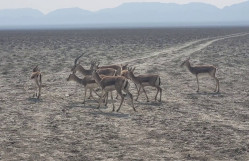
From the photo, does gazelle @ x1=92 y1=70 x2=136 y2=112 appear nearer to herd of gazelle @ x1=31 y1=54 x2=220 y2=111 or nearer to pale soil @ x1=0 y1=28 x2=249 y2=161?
herd of gazelle @ x1=31 y1=54 x2=220 y2=111

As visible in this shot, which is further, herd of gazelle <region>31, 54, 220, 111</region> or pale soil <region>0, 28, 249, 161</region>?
herd of gazelle <region>31, 54, 220, 111</region>

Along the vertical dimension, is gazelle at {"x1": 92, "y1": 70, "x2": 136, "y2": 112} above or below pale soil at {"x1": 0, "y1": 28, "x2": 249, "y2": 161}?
above

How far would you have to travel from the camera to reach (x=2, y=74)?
23.6m

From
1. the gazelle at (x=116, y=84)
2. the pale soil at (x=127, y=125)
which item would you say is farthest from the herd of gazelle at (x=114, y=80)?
the pale soil at (x=127, y=125)

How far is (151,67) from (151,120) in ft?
45.8

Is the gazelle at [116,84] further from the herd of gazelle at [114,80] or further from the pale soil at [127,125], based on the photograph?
the pale soil at [127,125]

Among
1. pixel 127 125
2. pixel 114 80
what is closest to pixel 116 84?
pixel 114 80

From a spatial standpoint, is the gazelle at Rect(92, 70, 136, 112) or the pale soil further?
the gazelle at Rect(92, 70, 136, 112)

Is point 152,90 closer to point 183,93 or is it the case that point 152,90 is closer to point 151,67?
point 183,93

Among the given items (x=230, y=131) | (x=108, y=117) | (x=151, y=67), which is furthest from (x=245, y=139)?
(x=151, y=67)

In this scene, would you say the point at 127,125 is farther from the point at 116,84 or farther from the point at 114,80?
the point at 114,80

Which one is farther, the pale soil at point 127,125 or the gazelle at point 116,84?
the gazelle at point 116,84

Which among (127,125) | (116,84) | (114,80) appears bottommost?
(127,125)

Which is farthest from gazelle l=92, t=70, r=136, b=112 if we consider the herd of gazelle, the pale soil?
the pale soil
